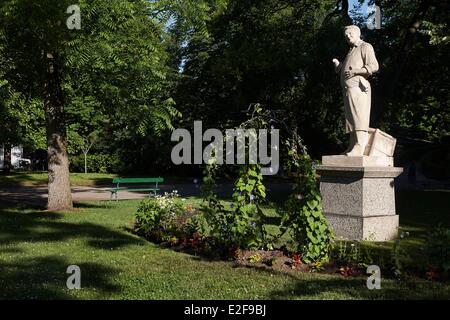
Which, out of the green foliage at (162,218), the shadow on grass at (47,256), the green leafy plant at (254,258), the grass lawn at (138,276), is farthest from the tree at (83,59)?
the green leafy plant at (254,258)

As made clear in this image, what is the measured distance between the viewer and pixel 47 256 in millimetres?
7996

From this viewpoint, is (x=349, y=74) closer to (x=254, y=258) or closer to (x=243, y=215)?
(x=243, y=215)

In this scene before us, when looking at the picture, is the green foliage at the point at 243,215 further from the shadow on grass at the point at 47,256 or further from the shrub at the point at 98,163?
the shrub at the point at 98,163

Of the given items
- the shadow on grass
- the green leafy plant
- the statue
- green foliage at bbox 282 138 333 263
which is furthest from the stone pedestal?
the shadow on grass

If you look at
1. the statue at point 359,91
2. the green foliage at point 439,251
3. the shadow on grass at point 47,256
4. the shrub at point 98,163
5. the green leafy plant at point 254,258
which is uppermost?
the statue at point 359,91

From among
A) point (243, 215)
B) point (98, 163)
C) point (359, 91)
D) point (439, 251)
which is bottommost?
point (439, 251)

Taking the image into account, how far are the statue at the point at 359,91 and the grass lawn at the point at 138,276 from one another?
6.63 ft

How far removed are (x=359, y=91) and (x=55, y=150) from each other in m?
8.47

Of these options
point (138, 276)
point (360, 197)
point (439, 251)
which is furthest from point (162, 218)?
point (439, 251)

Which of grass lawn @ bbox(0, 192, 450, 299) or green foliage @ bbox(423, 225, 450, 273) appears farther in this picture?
green foliage @ bbox(423, 225, 450, 273)

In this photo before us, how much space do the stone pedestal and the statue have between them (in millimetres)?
440

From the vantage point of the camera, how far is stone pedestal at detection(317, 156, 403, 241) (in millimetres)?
8727

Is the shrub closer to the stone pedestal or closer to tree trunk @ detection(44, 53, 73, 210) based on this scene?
tree trunk @ detection(44, 53, 73, 210)

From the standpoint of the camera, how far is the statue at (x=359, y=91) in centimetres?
918
